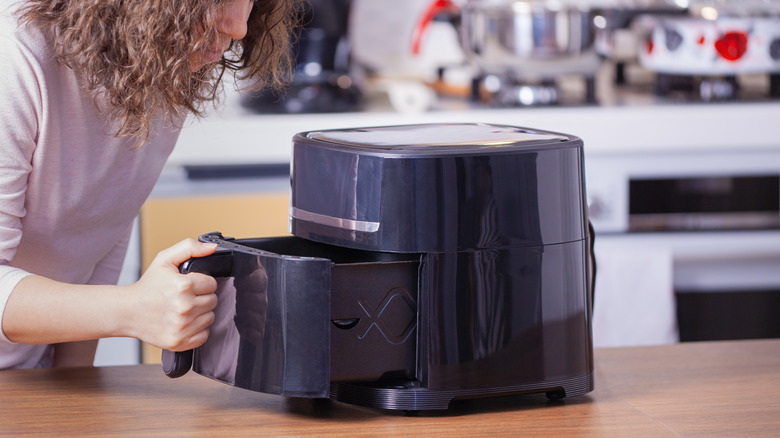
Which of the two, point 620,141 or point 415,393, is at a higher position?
point 620,141

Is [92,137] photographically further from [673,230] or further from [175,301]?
[673,230]

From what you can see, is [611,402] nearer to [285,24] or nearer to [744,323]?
[285,24]

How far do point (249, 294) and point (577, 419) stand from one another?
267 mm

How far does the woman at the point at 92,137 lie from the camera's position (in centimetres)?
72

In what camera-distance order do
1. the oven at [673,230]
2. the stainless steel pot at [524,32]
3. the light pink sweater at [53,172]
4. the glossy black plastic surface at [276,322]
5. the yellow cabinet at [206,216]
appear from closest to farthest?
the glossy black plastic surface at [276,322], the light pink sweater at [53,172], the yellow cabinet at [206,216], the oven at [673,230], the stainless steel pot at [524,32]

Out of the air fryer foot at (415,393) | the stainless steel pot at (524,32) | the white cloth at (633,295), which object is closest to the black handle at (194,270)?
the air fryer foot at (415,393)

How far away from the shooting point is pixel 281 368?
2.30ft

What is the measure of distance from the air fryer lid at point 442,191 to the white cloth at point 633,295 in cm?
94

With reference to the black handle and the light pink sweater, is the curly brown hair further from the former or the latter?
the black handle

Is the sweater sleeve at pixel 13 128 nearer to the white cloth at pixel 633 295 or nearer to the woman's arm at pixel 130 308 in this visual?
the woman's arm at pixel 130 308

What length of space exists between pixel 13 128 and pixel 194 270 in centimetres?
22

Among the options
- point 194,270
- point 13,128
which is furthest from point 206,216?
point 194,270

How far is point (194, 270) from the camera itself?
27.5 inches

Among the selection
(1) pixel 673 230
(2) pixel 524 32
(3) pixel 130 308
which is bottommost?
(1) pixel 673 230
